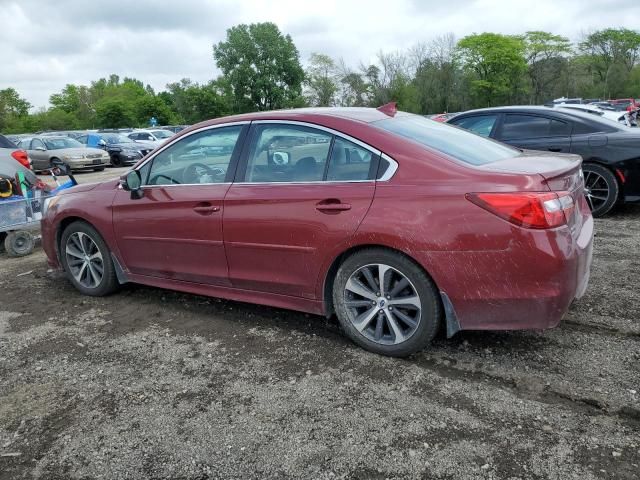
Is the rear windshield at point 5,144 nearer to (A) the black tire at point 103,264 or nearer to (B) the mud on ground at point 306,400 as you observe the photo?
(A) the black tire at point 103,264

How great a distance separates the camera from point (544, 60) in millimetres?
71875

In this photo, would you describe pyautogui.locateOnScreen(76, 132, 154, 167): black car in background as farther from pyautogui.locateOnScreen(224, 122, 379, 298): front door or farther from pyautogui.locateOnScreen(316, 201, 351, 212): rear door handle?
pyautogui.locateOnScreen(316, 201, 351, 212): rear door handle

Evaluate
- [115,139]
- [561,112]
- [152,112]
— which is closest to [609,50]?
[152,112]

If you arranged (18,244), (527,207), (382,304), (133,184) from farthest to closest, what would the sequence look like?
(18,244), (133,184), (382,304), (527,207)

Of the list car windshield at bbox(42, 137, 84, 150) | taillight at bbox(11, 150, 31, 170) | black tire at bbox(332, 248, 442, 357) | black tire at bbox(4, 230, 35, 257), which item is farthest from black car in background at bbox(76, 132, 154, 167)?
black tire at bbox(332, 248, 442, 357)

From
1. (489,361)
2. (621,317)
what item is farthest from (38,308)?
(621,317)

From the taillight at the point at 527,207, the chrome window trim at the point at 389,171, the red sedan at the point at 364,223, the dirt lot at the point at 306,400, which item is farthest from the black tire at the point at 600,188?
the chrome window trim at the point at 389,171

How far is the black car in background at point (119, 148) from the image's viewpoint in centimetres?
2302

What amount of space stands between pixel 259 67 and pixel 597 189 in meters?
73.4

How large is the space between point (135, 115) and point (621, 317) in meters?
76.4

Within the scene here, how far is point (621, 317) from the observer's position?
388 cm

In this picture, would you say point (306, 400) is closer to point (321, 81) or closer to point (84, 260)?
point (84, 260)

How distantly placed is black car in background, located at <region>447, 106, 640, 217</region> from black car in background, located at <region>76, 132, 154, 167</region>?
715 inches

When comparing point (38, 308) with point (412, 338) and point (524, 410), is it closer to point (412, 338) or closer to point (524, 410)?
point (412, 338)
